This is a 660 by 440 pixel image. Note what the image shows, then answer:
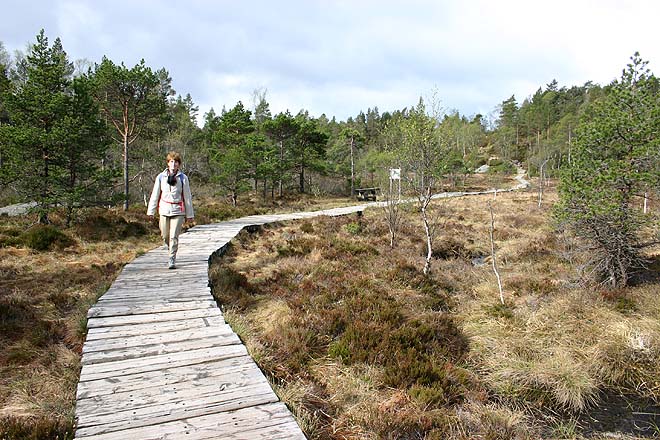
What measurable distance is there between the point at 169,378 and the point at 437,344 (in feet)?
12.7

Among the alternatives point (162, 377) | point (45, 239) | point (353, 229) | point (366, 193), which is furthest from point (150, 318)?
point (366, 193)

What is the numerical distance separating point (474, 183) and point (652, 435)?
173ft

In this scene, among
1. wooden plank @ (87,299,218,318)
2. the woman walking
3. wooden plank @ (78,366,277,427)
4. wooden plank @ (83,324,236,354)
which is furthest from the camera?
the woman walking

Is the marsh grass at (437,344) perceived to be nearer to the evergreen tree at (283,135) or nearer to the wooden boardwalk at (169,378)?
the wooden boardwalk at (169,378)

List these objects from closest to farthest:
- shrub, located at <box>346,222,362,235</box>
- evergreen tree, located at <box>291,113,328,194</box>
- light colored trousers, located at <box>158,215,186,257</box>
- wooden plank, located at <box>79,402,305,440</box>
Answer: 1. wooden plank, located at <box>79,402,305,440</box>
2. light colored trousers, located at <box>158,215,186,257</box>
3. shrub, located at <box>346,222,362,235</box>
4. evergreen tree, located at <box>291,113,328,194</box>

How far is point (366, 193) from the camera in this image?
34.9 metres

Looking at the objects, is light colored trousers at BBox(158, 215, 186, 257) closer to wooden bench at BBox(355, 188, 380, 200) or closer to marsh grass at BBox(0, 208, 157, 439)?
marsh grass at BBox(0, 208, 157, 439)

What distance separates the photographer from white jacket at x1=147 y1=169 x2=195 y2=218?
638 centimetres

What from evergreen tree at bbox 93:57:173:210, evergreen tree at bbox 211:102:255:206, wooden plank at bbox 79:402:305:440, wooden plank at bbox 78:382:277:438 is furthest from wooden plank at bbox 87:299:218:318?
evergreen tree at bbox 211:102:255:206

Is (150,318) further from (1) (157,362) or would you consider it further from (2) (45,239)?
(2) (45,239)

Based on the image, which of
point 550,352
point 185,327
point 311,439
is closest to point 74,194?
point 185,327

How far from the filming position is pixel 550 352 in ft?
18.4

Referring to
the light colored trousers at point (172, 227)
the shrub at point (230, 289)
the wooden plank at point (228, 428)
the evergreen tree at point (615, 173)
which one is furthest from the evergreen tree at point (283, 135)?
the wooden plank at point (228, 428)

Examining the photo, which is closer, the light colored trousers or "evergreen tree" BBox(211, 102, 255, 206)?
the light colored trousers
